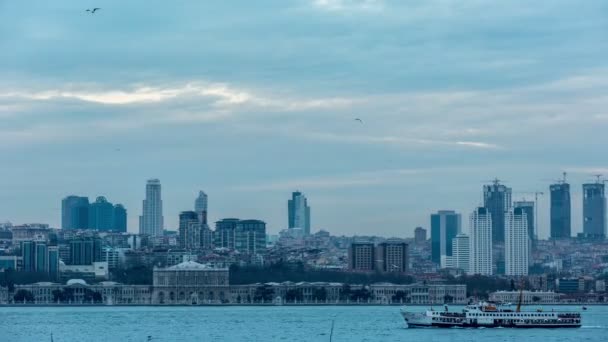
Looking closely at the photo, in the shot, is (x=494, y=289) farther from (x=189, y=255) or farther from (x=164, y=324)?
(x=164, y=324)

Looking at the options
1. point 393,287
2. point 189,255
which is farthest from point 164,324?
point 189,255

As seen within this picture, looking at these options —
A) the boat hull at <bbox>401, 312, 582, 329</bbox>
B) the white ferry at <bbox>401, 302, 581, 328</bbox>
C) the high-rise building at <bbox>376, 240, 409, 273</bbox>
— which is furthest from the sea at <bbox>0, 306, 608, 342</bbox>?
the high-rise building at <bbox>376, 240, 409, 273</bbox>

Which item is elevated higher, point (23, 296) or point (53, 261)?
point (53, 261)

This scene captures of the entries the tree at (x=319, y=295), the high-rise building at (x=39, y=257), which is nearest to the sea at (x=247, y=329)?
the tree at (x=319, y=295)

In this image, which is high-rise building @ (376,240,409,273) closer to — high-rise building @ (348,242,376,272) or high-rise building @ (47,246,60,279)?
high-rise building @ (348,242,376,272)

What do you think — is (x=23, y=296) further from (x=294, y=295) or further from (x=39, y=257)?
(x=39, y=257)

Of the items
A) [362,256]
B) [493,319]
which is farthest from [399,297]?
[493,319]
